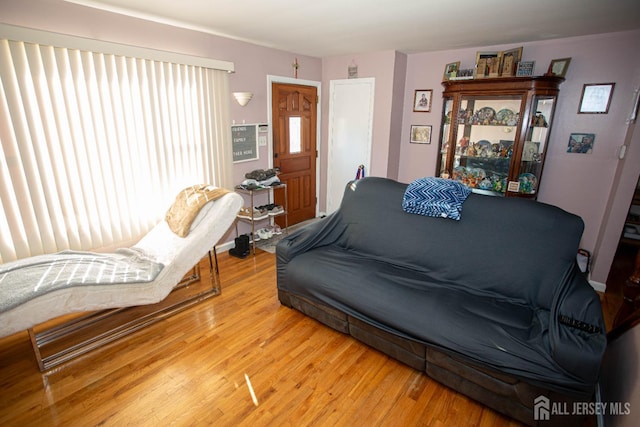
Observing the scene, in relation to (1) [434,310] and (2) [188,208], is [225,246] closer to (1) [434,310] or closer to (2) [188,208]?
(2) [188,208]

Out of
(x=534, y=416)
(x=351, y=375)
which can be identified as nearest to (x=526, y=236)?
(x=534, y=416)

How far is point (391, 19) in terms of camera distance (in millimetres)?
2701

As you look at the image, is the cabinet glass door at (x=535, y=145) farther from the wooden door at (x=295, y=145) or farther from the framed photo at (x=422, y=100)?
the wooden door at (x=295, y=145)

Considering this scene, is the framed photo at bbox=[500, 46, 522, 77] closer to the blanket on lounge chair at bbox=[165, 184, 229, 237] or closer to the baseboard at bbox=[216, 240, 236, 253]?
the blanket on lounge chair at bbox=[165, 184, 229, 237]

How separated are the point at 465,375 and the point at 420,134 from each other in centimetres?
326

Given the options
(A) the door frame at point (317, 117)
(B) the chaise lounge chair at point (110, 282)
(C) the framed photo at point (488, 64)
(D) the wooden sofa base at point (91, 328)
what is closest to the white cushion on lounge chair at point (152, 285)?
(B) the chaise lounge chair at point (110, 282)

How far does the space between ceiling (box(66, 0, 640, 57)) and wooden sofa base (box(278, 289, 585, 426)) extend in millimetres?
2326

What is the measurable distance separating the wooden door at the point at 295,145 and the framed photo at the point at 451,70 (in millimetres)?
1801

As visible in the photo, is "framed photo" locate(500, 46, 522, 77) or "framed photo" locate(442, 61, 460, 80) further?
"framed photo" locate(442, 61, 460, 80)

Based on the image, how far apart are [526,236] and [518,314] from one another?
1.75 ft

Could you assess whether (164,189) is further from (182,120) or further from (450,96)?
(450,96)

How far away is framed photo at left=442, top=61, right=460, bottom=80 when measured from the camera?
384cm

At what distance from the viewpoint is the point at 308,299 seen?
8.32 ft

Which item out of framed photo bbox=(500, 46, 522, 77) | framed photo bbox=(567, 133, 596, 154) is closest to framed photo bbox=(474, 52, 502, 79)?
framed photo bbox=(500, 46, 522, 77)
